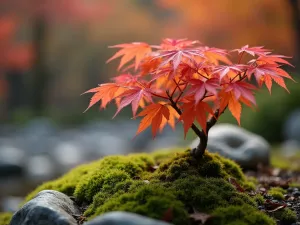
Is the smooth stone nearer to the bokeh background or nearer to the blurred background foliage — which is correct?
the bokeh background

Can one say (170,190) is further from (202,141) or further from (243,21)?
(243,21)

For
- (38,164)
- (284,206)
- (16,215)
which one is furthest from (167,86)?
(38,164)

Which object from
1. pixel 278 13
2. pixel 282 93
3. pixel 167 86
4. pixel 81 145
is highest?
pixel 278 13

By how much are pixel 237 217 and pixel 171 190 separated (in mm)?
496

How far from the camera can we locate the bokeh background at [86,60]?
10062 millimetres

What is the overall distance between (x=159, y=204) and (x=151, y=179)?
0.68 meters

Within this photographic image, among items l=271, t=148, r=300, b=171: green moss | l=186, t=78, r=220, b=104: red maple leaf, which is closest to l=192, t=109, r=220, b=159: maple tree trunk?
l=186, t=78, r=220, b=104: red maple leaf

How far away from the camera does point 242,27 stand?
15.2 meters

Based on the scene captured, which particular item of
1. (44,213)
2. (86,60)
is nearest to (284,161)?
(44,213)

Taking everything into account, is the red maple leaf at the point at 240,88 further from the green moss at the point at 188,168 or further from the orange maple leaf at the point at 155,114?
the green moss at the point at 188,168

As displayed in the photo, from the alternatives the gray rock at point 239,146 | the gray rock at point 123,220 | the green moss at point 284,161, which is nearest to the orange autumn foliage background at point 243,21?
the green moss at point 284,161

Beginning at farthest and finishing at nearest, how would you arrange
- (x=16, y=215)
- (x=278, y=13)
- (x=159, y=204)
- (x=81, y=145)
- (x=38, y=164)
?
(x=278, y=13) → (x=81, y=145) → (x=38, y=164) → (x=16, y=215) → (x=159, y=204)

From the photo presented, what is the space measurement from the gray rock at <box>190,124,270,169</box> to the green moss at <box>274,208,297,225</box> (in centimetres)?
192

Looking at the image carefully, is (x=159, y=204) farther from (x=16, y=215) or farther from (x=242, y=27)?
(x=242, y=27)
